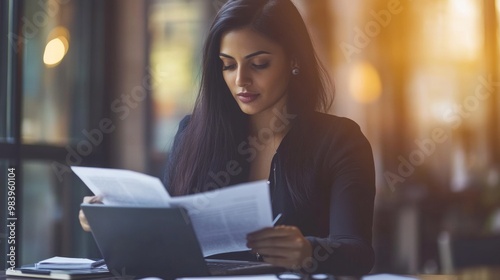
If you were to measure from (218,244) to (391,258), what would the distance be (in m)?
3.00

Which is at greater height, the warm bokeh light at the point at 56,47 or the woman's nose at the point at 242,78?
the warm bokeh light at the point at 56,47

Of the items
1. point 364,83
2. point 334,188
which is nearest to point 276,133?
point 334,188

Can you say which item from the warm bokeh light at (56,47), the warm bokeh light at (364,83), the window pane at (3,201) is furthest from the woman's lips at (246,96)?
the warm bokeh light at (364,83)

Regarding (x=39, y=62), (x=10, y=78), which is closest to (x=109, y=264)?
(x=10, y=78)

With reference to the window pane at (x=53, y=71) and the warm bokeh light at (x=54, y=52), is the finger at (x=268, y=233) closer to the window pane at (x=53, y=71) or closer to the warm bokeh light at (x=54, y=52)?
the window pane at (x=53, y=71)

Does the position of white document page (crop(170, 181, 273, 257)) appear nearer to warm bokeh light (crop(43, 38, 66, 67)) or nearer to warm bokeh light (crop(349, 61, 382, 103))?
warm bokeh light (crop(43, 38, 66, 67))

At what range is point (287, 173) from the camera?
5.82 ft

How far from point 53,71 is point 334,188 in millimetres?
2181

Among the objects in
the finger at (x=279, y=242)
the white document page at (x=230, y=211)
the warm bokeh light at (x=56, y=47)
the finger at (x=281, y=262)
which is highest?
the warm bokeh light at (x=56, y=47)

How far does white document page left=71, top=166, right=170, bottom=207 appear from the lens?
1155mm

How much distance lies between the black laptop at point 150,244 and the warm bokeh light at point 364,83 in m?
3.10

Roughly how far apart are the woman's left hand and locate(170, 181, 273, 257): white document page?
0.7 inches

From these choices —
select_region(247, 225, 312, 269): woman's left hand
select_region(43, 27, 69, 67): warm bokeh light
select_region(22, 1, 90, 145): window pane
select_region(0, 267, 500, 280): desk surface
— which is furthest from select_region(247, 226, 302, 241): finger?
select_region(43, 27, 69, 67): warm bokeh light

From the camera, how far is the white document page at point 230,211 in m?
1.09
